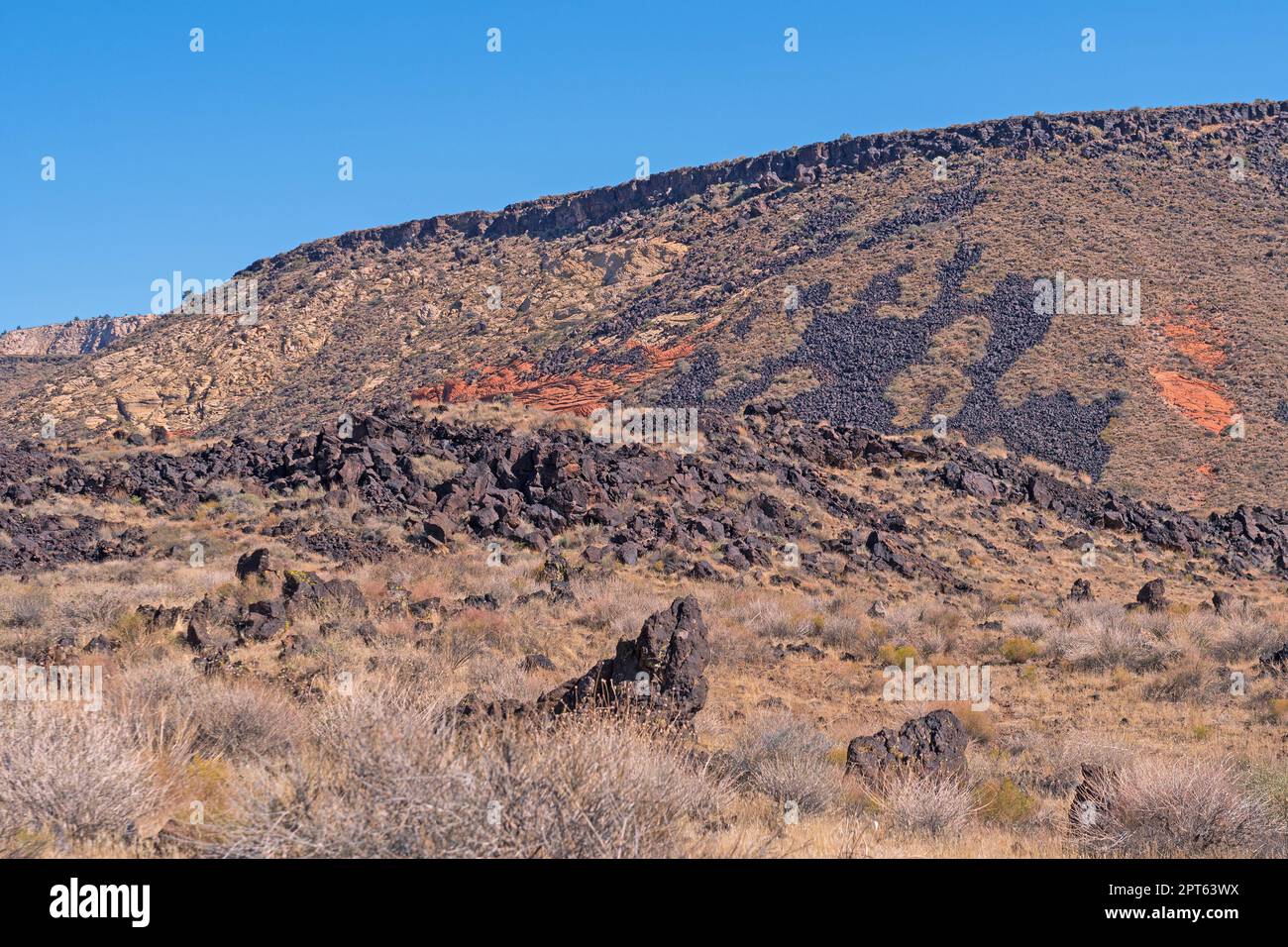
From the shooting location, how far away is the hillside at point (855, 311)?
43.2m

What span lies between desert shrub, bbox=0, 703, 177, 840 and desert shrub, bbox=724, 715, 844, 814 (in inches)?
158

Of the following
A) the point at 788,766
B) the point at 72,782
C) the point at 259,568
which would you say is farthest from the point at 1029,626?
the point at 72,782

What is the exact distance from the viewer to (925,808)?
6375 millimetres

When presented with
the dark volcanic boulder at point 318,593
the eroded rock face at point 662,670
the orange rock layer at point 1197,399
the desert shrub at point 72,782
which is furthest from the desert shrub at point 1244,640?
the orange rock layer at point 1197,399

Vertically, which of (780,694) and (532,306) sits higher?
(532,306)

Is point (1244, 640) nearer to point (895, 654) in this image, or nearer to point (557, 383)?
point (895, 654)

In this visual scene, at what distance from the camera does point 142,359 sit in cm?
6519

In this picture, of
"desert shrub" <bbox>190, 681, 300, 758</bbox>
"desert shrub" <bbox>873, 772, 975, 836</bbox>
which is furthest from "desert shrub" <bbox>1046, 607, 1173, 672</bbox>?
"desert shrub" <bbox>190, 681, 300, 758</bbox>

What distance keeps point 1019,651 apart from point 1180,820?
325 inches

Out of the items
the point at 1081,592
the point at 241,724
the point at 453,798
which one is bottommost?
the point at 1081,592

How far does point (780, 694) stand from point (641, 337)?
152 feet

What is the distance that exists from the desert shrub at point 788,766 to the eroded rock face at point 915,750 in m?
0.23
